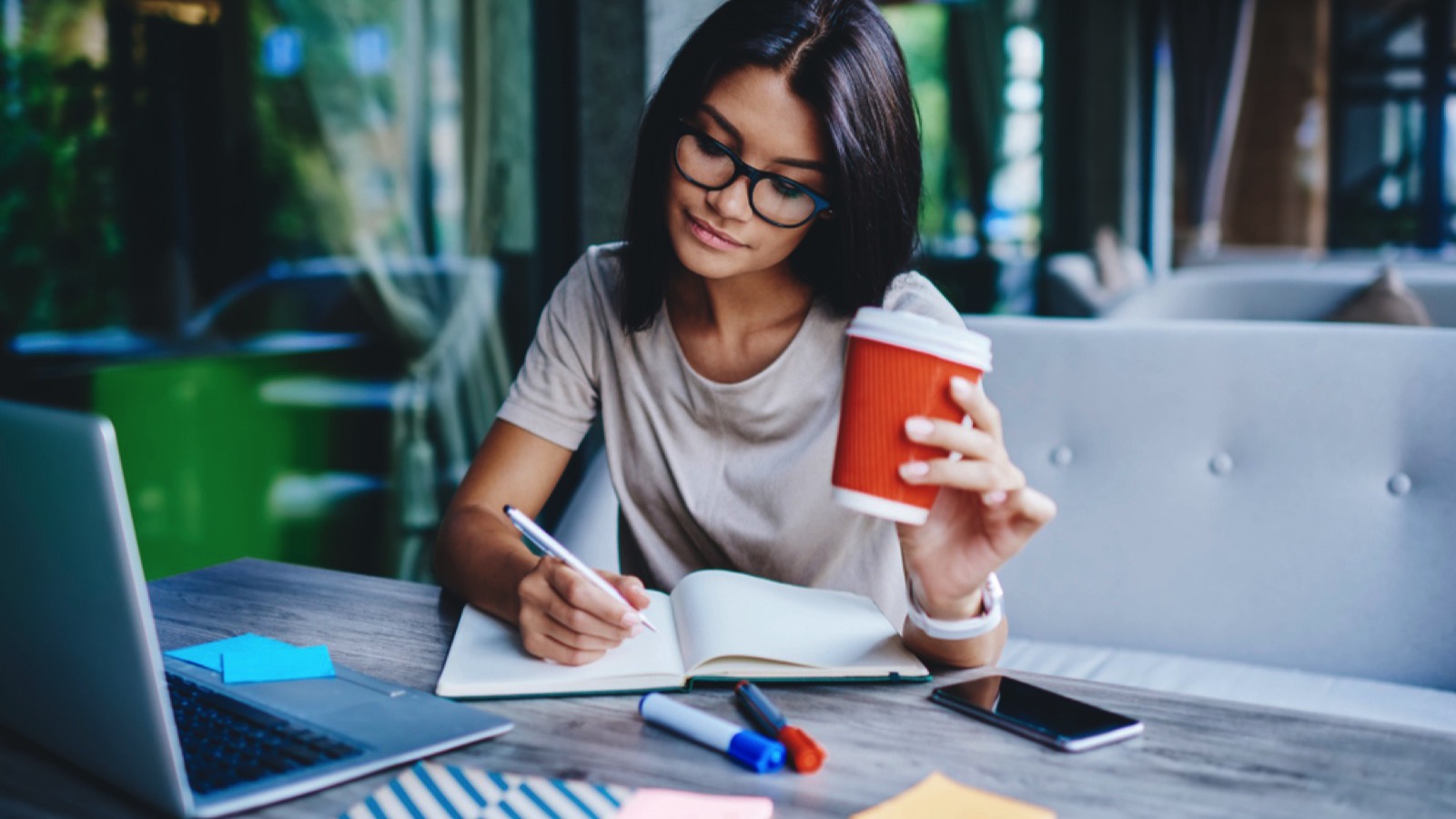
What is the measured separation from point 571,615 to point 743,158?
0.55 meters

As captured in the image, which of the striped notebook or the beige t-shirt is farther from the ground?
the beige t-shirt

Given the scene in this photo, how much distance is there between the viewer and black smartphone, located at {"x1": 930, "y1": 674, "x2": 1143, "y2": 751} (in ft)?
2.87

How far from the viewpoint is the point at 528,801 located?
77cm

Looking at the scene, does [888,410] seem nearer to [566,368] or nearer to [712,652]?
[712,652]

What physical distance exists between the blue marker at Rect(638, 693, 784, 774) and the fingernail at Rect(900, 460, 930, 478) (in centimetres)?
22

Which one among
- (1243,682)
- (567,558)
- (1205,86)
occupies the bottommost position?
(1243,682)

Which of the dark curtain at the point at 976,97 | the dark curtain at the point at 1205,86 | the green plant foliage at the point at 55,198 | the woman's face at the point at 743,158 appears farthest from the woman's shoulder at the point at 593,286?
the dark curtain at the point at 1205,86

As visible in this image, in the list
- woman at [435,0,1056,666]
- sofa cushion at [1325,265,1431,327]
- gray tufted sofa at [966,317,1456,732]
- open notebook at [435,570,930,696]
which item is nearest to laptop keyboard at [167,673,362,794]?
open notebook at [435,570,930,696]

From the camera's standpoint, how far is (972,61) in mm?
7496

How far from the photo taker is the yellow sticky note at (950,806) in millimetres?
751

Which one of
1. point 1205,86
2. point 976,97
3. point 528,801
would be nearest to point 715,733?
point 528,801

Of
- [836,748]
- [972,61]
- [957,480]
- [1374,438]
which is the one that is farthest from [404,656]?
[972,61]

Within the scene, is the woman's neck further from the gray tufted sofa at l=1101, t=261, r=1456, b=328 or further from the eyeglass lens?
the gray tufted sofa at l=1101, t=261, r=1456, b=328

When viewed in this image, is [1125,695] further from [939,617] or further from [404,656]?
[404,656]
